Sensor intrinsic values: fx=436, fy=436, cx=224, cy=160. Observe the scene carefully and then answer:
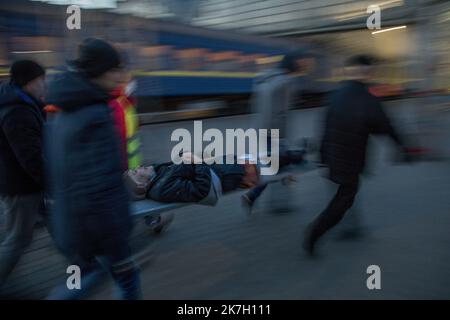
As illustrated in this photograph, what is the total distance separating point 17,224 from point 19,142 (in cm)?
57

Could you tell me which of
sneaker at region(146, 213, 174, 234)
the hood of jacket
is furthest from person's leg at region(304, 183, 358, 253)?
the hood of jacket

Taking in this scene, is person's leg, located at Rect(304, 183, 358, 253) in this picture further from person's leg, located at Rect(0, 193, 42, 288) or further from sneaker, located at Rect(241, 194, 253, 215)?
person's leg, located at Rect(0, 193, 42, 288)

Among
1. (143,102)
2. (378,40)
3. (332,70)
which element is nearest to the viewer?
(143,102)

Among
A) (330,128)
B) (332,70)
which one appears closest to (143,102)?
(332,70)

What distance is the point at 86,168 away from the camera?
204 cm

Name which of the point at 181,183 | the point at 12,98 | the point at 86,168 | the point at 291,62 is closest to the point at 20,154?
the point at 12,98

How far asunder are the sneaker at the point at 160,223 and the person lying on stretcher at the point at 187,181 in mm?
670

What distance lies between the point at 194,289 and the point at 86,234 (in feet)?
4.30

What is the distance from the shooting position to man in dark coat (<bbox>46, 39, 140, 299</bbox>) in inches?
79.7

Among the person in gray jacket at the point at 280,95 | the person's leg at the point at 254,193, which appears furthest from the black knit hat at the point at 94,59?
the person's leg at the point at 254,193

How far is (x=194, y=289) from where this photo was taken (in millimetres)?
3201

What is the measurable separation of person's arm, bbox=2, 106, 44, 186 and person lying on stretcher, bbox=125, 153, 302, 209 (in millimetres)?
672
